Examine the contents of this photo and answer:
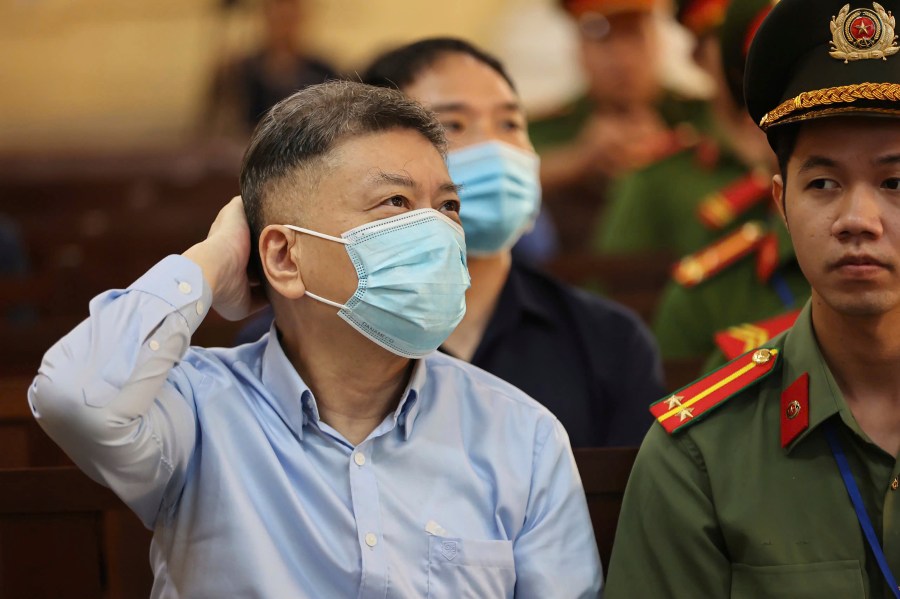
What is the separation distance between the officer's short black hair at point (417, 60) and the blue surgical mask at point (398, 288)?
99 cm

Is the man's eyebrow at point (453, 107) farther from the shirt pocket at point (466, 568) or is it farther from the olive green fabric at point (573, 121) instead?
the olive green fabric at point (573, 121)

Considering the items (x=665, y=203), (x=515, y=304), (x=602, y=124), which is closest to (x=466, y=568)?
(x=515, y=304)

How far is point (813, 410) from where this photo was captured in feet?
6.77

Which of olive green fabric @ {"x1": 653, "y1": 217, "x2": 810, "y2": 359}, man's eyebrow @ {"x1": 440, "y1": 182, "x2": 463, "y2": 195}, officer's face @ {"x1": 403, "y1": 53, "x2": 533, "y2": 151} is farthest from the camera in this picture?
olive green fabric @ {"x1": 653, "y1": 217, "x2": 810, "y2": 359}

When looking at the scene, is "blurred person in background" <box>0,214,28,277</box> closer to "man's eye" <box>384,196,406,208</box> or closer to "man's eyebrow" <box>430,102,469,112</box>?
"man's eyebrow" <box>430,102,469,112</box>

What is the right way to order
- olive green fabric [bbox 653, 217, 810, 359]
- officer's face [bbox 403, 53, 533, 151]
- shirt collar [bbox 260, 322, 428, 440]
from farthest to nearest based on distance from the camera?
1. olive green fabric [bbox 653, 217, 810, 359]
2. officer's face [bbox 403, 53, 533, 151]
3. shirt collar [bbox 260, 322, 428, 440]

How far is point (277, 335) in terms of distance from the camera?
237cm

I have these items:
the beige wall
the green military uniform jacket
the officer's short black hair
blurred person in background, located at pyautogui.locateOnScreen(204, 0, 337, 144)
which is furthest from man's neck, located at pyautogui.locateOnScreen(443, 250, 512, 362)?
the beige wall

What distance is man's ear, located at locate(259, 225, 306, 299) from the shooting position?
2238 millimetres

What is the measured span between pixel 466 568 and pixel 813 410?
66cm

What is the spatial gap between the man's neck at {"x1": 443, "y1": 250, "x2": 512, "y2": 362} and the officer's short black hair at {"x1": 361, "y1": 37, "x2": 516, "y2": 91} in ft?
1.57

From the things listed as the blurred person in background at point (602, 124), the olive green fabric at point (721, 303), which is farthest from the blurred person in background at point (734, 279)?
the blurred person in background at point (602, 124)

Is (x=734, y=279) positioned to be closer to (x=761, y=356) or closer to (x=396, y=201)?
(x=761, y=356)

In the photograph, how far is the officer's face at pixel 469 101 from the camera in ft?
10.0
